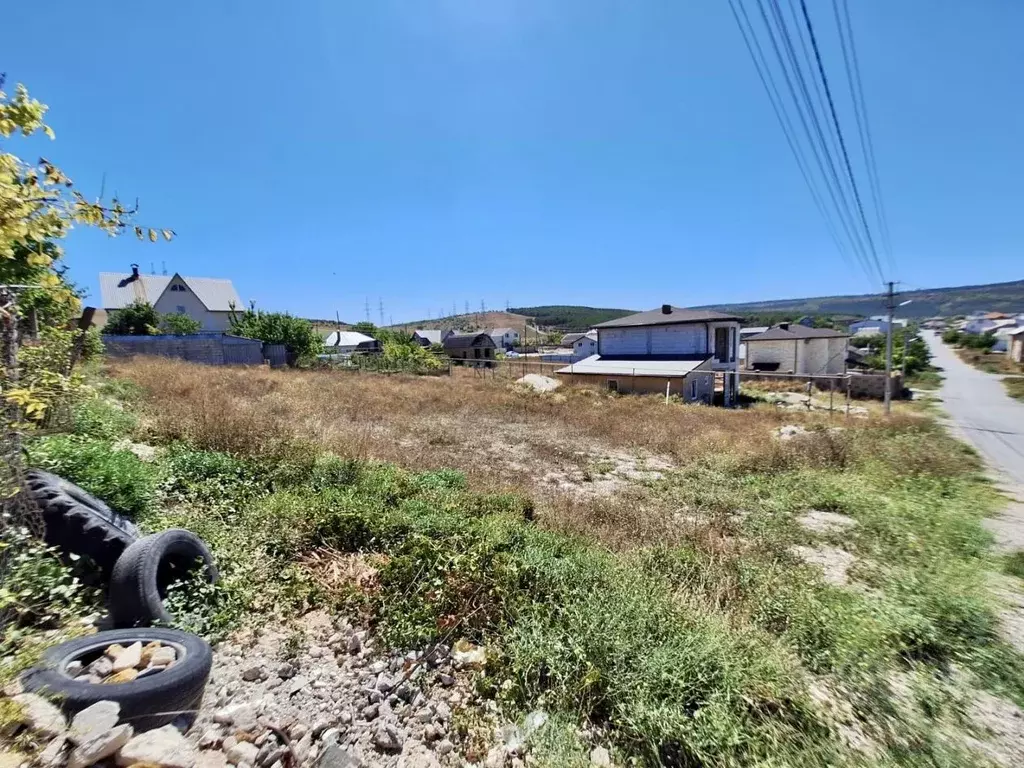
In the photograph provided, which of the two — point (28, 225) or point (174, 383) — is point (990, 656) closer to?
point (28, 225)

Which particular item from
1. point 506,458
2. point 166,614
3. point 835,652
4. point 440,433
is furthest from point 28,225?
point 440,433

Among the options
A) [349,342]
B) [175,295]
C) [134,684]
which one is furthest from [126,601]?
[349,342]

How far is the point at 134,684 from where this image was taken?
2.13 metres

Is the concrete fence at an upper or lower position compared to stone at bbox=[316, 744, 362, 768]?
upper

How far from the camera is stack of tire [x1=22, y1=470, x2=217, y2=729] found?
208 cm

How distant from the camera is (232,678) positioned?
270 centimetres

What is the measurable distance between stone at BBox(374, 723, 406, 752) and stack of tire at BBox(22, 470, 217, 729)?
101cm

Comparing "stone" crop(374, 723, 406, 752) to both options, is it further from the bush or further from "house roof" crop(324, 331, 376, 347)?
"house roof" crop(324, 331, 376, 347)

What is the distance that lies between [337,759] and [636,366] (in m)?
22.2

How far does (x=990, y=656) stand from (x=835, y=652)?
1.25 meters

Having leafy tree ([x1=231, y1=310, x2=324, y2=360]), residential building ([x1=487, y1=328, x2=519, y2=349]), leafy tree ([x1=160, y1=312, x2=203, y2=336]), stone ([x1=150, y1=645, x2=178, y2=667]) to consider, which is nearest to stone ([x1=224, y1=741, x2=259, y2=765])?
stone ([x1=150, y1=645, x2=178, y2=667])

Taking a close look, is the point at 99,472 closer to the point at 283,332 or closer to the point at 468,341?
the point at 283,332

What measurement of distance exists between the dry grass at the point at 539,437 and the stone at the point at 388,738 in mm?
3005

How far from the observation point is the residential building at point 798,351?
3186 centimetres
